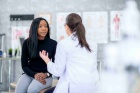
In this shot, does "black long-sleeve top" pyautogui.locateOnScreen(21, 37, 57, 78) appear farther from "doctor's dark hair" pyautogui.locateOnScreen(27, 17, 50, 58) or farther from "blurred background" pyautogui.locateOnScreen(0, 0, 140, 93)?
"blurred background" pyautogui.locateOnScreen(0, 0, 140, 93)

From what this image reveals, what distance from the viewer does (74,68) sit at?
4.60 ft

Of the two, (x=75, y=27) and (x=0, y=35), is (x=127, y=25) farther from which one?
(x=0, y=35)

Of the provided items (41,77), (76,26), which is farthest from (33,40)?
(76,26)

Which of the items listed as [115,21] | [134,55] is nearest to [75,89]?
[134,55]

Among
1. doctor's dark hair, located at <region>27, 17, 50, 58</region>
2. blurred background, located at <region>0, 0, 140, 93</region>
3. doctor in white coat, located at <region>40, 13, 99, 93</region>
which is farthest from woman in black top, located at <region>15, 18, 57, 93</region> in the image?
blurred background, located at <region>0, 0, 140, 93</region>

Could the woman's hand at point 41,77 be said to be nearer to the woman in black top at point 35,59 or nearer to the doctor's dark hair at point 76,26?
the woman in black top at point 35,59

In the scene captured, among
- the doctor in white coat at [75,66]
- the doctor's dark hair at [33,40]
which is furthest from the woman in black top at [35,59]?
Answer: the doctor in white coat at [75,66]

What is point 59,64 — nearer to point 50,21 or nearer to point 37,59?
point 37,59

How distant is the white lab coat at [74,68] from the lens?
4.61ft

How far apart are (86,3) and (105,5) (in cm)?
31

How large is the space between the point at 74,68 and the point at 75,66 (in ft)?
0.04

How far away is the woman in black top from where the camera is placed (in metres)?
1.92

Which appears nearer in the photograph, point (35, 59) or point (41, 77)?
point (41, 77)

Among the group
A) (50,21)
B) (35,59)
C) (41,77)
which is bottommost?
(41,77)
